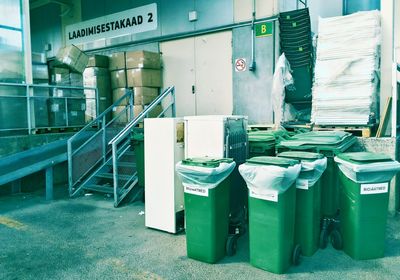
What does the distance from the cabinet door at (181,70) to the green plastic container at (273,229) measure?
193 inches

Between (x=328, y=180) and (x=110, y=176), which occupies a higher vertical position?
(x=328, y=180)

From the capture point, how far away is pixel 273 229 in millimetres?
2855

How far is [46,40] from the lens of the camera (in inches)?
424

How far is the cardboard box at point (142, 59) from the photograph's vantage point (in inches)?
302

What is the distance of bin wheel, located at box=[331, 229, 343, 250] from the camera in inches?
Answer: 132

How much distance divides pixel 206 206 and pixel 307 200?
95 centimetres

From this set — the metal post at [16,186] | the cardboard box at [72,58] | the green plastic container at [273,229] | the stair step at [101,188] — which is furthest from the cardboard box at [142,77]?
the green plastic container at [273,229]

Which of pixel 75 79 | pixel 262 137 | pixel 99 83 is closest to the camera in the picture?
pixel 262 137

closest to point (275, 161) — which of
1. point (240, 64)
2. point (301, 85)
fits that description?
point (301, 85)

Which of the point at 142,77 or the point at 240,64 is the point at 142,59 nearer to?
the point at 142,77

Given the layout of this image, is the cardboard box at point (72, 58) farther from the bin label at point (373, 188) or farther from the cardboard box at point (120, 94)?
the bin label at point (373, 188)

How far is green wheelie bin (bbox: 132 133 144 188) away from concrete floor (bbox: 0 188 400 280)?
699mm

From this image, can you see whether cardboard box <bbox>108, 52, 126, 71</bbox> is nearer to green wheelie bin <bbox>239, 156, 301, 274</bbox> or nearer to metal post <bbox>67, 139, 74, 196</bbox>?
metal post <bbox>67, 139, 74, 196</bbox>

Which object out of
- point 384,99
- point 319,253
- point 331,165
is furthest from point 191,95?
point 319,253
